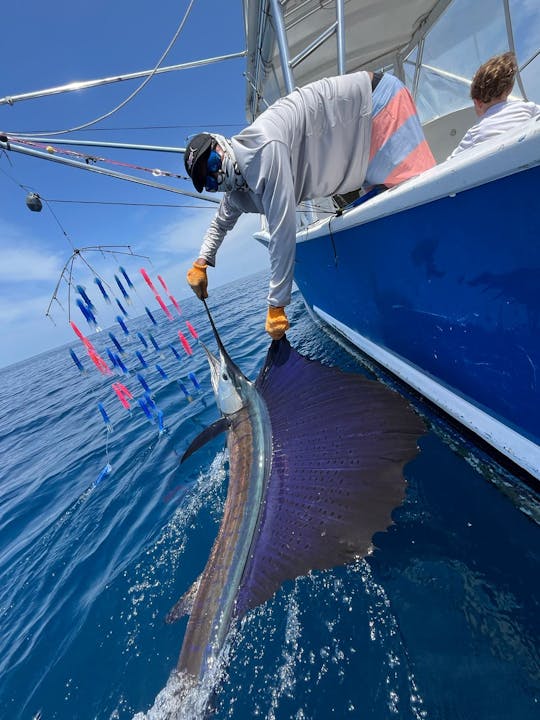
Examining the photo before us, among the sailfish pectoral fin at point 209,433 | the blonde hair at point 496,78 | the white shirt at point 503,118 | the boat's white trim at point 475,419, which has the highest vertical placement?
the blonde hair at point 496,78

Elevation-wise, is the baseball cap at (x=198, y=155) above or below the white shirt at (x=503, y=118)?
above

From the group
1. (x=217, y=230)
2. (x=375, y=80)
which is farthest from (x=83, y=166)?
(x=375, y=80)

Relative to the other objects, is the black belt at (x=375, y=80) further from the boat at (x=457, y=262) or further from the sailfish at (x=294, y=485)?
the sailfish at (x=294, y=485)

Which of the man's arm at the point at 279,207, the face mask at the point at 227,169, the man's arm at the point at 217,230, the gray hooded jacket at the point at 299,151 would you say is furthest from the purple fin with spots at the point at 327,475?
the man's arm at the point at 217,230

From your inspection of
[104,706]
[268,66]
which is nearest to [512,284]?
[104,706]

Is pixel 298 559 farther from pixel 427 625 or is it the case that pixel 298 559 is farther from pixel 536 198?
pixel 536 198

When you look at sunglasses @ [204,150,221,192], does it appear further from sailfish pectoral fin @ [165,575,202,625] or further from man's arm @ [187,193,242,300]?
sailfish pectoral fin @ [165,575,202,625]

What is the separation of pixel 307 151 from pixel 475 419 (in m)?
2.12

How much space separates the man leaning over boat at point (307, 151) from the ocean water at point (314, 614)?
1.56m

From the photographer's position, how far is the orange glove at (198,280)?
3143 mm

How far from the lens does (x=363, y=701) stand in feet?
4.28

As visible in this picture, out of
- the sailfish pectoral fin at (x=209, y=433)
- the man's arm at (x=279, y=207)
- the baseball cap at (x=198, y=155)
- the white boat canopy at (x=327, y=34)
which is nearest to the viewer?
the man's arm at (x=279, y=207)

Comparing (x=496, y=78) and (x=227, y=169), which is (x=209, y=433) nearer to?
(x=227, y=169)

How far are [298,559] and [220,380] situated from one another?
1.53 m
